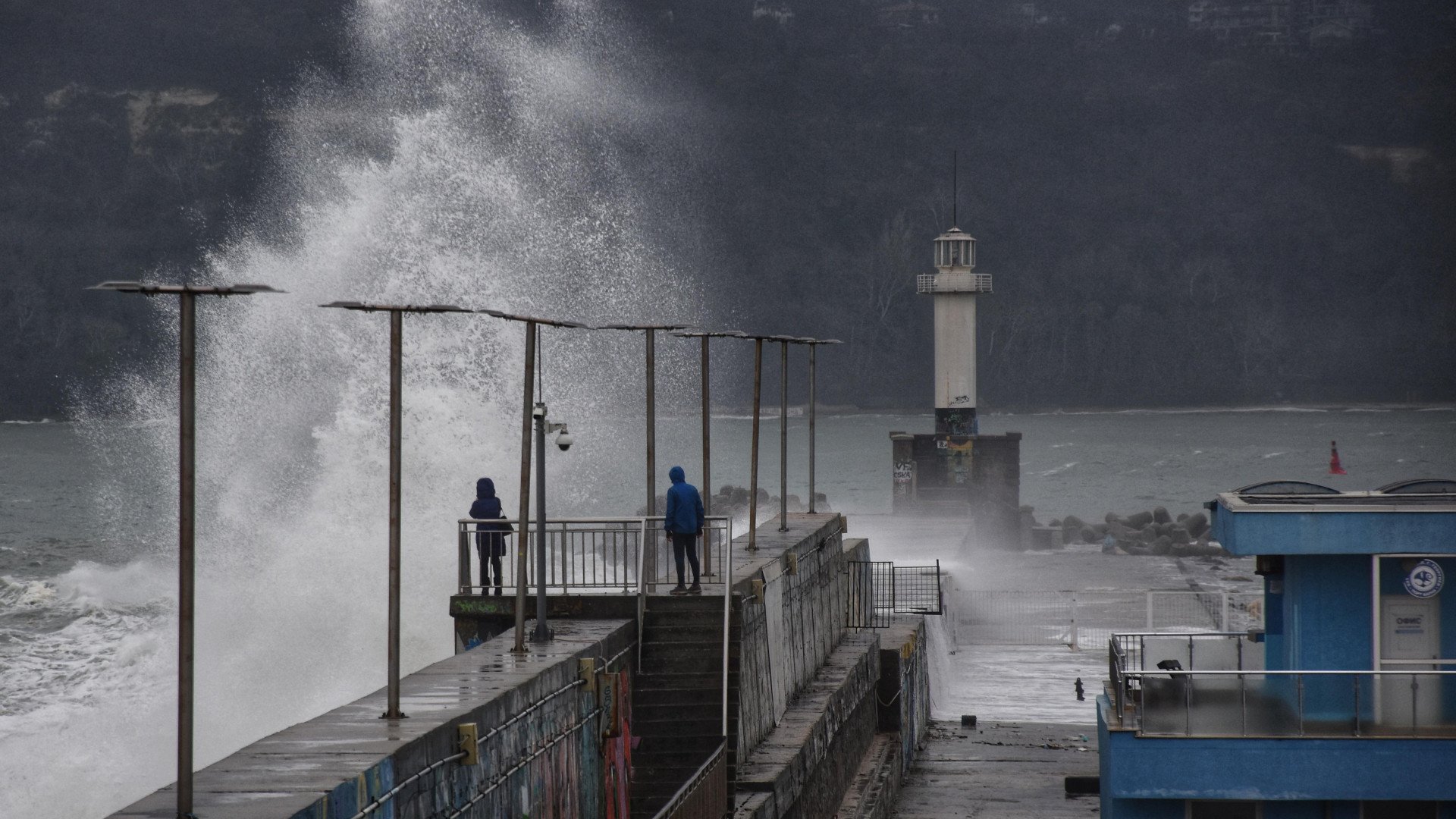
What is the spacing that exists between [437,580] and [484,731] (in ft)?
72.8

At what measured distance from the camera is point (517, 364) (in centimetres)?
5300

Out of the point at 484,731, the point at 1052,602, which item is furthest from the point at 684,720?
the point at 1052,602

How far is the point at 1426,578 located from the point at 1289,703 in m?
1.50

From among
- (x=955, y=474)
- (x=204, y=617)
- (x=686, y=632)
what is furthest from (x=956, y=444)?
(x=686, y=632)

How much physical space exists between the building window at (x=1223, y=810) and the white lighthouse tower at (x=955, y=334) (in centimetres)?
4841

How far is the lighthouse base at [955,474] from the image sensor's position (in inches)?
2415

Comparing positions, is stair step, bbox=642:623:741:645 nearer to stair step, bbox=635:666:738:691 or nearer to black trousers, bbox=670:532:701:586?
stair step, bbox=635:666:738:691

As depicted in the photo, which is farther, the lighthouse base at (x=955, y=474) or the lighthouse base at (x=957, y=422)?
the lighthouse base at (x=957, y=422)

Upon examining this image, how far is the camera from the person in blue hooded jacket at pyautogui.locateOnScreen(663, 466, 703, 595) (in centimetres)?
1703

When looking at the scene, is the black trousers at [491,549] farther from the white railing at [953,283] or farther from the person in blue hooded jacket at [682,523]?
the white railing at [953,283]

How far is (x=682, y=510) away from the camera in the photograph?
17.2 m

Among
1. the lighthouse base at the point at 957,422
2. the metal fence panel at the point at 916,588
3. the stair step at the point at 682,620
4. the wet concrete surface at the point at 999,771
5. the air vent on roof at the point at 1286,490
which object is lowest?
the wet concrete surface at the point at 999,771

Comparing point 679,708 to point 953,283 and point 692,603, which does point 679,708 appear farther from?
point 953,283

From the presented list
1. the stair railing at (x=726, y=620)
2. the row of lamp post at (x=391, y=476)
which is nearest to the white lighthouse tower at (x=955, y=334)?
the row of lamp post at (x=391, y=476)
